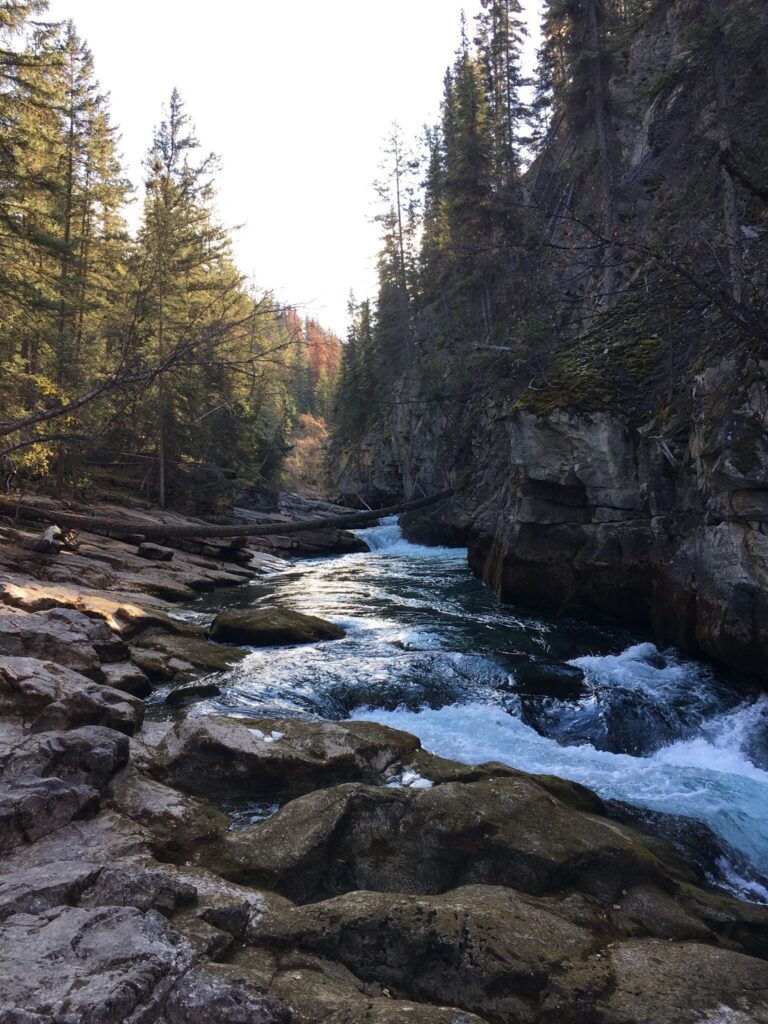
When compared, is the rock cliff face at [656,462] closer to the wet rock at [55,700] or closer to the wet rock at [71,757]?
the wet rock at [71,757]

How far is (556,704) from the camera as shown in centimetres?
970

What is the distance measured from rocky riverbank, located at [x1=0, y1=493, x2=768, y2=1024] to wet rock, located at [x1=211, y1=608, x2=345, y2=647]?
5.02 m

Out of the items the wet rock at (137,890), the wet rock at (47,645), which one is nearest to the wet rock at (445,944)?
the wet rock at (137,890)

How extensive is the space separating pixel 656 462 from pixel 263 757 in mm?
9590

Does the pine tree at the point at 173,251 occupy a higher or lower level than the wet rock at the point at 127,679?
higher

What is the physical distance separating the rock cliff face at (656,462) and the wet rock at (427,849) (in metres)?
4.79

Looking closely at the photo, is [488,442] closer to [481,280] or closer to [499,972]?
[481,280]

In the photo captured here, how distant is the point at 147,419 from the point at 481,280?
18.0m

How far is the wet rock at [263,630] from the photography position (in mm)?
12492

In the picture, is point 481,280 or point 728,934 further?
point 481,280

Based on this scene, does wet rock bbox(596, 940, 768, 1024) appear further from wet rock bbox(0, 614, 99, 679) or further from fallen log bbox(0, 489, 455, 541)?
fallen log bbox(0, 489, 455, 541)

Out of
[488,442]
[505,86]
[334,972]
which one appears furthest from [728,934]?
[505,86]

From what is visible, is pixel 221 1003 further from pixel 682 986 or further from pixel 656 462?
pixel 656 462

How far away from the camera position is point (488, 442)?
1007 inches
